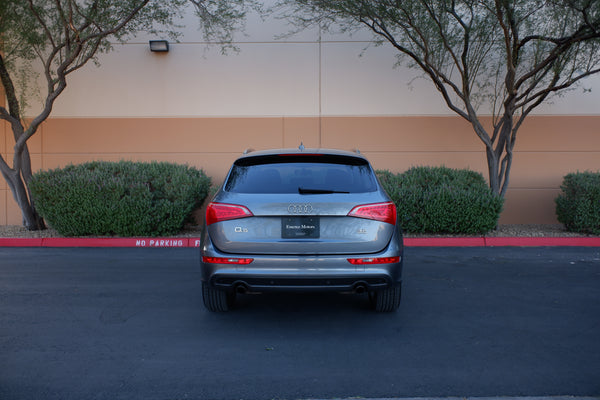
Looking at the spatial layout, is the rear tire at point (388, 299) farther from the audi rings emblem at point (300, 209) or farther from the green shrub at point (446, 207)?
the green shrub at point (446, 207)

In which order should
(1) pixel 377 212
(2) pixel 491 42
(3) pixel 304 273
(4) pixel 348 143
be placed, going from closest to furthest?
(3) pixel 304 273, (1) pixel 377 212, (2) pixel 491 42, (4) pixel 348 143

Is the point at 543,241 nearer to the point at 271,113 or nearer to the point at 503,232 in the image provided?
the point at 503,232

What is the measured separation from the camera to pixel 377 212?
180 inches

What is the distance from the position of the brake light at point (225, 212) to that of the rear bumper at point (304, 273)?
12.0 inches

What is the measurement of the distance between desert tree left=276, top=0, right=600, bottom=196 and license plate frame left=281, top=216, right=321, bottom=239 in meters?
6.29

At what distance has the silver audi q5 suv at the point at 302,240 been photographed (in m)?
4.46

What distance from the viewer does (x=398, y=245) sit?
465 centimetres

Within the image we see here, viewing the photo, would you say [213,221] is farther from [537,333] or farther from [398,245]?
[537,333]

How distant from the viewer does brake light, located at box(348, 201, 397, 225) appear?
4516 mm

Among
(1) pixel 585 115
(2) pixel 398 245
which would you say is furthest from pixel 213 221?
(1) pixel 585 115

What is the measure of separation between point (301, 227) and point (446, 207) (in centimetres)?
590

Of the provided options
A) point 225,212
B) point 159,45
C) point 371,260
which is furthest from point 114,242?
point 371,260

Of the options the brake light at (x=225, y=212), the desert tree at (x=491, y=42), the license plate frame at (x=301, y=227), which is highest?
the desert tree at (x=491, y=42)

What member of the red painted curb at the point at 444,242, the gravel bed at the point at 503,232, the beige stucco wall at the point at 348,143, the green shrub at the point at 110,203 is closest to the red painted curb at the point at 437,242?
the red painted curb at the point at 444,242
